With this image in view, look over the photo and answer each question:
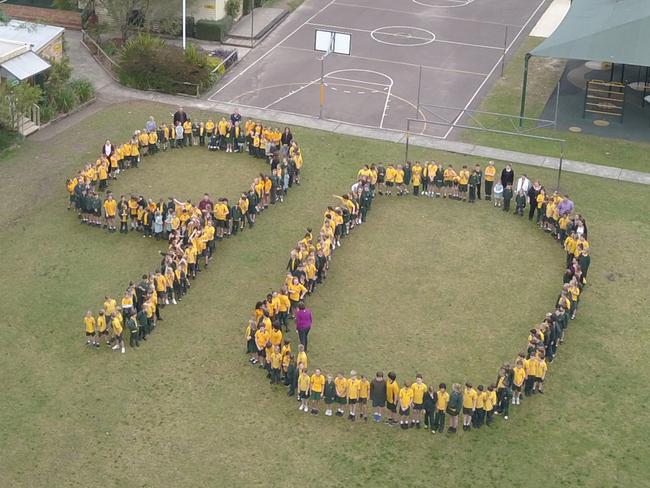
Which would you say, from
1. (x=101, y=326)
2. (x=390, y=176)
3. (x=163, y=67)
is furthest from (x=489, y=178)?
(x=163, y=67)

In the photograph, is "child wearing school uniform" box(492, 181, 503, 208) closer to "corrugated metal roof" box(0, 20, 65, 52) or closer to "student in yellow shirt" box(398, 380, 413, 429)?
"student in yellow shirt" box(398, 380, 413, 429)

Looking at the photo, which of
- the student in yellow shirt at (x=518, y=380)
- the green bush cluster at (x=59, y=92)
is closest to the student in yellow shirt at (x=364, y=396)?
the student in yellow shirt at (x=518, y=380)

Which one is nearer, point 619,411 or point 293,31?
point 619,411

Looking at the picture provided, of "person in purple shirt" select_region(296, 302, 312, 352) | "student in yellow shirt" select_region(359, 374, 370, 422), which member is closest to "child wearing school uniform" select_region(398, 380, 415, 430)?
"student in yellow shirt" select_region(359, 374, 370, 422)

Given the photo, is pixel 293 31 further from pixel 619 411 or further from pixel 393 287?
pixel 619 411

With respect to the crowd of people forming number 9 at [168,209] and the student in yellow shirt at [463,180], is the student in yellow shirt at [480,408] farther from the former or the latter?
the student in yellow shirt at [463,180]

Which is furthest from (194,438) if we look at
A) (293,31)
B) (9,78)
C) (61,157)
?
(293,31)

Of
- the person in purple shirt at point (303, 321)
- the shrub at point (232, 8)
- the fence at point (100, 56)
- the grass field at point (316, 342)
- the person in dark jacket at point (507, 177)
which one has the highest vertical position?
the shrub at point (232, 8)
